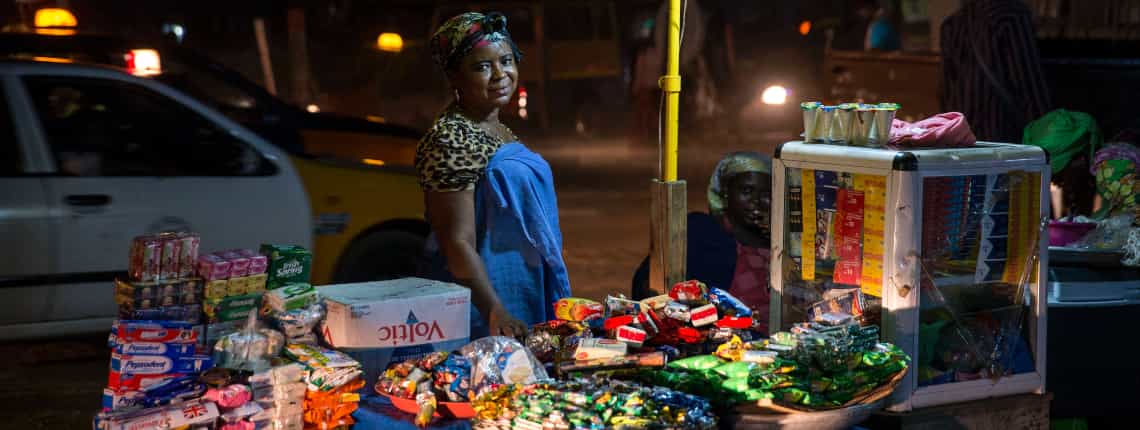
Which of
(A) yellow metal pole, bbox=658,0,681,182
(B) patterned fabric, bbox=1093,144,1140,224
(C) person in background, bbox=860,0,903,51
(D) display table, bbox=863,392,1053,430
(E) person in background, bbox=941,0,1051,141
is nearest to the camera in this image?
(D) display table, bbox=863,392,1053,430

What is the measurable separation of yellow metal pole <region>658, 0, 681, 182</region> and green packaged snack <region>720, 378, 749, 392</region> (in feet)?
3.82

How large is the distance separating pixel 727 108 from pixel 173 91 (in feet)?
58.6

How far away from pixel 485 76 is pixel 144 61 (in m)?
5.51

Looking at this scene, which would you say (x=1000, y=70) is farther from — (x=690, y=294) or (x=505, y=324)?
(x=505, y=324)

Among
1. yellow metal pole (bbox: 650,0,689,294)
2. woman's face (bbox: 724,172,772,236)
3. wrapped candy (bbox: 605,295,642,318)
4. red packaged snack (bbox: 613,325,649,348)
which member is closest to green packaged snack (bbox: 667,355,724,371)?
red packaged snack (bbox: 613,325,649,348)

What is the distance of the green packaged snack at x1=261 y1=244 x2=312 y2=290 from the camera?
340 centimetres

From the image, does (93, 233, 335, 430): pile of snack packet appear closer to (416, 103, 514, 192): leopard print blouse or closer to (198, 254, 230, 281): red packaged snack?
(198, 254, 230, 281): red packaged snack

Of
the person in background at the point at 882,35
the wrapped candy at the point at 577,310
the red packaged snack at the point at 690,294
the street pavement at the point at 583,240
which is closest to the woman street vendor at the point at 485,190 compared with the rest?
the wrapped candy at the point at 577,310

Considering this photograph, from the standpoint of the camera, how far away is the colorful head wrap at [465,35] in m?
3.70

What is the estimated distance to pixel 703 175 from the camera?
16031 millimetres

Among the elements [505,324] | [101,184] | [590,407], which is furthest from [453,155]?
[101,184]

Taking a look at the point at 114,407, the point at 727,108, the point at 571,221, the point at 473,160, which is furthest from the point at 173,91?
the point at 727,108

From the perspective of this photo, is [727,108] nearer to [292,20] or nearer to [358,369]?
[292,20]

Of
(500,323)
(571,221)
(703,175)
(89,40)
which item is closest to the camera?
(500,323)
